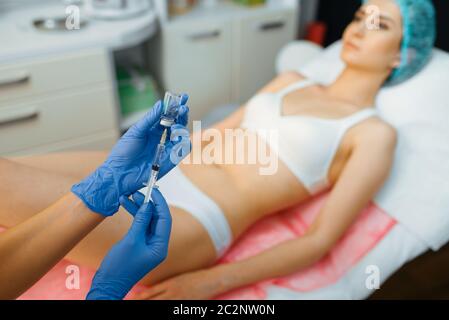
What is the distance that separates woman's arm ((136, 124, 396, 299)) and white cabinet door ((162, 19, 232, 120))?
0.99 metres

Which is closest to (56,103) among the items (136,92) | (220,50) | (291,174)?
(136,92)

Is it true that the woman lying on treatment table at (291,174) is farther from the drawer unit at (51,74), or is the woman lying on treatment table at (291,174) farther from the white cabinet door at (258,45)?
the white cabinet door at (258,45)

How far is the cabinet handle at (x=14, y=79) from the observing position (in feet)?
5.07

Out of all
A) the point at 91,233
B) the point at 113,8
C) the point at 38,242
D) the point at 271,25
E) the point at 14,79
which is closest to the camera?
the point at 38,242

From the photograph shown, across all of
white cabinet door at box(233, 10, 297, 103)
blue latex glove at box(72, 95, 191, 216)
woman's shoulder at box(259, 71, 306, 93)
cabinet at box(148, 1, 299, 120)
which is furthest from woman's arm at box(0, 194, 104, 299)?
white cabinet door at box(233, 10, 297, 103)

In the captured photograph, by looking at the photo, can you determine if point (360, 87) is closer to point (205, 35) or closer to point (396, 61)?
point (396, 61)

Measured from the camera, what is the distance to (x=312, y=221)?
123 cm

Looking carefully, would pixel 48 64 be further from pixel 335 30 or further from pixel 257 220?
pixel 335 30

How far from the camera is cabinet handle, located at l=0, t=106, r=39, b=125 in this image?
5.24 feet

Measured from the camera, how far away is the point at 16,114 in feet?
5.29

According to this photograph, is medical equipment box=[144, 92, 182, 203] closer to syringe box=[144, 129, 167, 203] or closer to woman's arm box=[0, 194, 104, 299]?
syringe box=[144, 129, 167, 203]

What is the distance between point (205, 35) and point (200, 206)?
105 centimetres

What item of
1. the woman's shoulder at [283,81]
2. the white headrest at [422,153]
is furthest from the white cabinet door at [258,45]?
the white headrest at [422,153]
